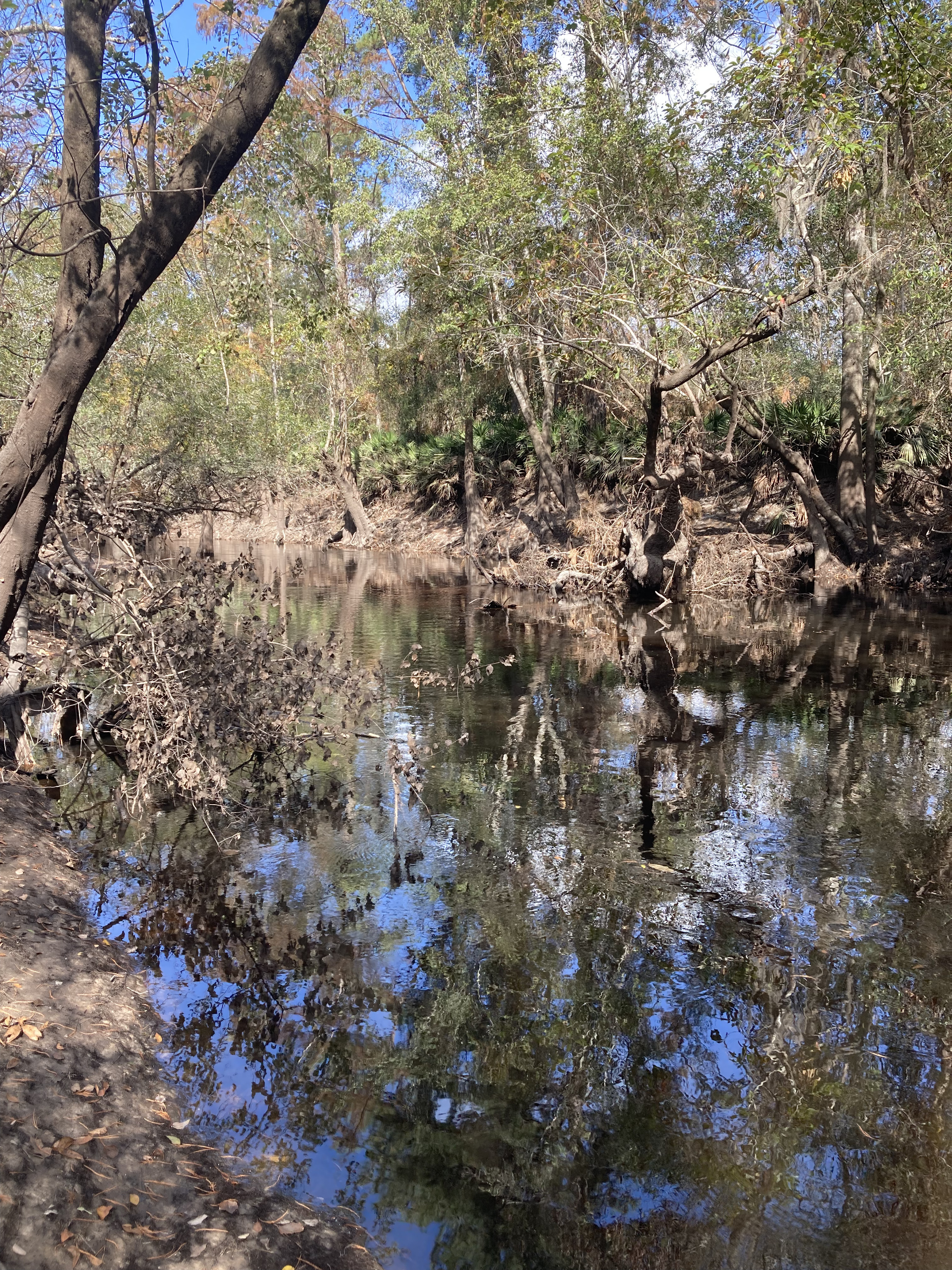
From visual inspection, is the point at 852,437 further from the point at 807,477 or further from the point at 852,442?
the point at 807,477

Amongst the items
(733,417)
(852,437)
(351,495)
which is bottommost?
(351,495)

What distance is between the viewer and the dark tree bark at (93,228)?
18.3ft

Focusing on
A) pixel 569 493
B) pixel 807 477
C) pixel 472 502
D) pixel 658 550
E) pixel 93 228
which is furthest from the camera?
pixel 472 502

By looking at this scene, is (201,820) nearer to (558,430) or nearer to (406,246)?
(406,246)

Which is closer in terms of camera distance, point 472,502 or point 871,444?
point 871,444

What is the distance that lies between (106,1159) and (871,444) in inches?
924

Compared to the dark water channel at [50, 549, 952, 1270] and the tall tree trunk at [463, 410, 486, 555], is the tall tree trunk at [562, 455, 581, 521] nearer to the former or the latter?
the tall tree trunk at [463, 410, 486, 555]

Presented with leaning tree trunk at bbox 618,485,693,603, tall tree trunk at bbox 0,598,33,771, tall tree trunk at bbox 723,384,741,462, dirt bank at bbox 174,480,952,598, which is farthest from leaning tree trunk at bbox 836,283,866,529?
tall tree trunk at bbox 0,598,33,771

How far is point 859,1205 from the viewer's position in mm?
3842

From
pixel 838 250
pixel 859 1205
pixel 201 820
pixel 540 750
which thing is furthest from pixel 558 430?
pixel 859 1205

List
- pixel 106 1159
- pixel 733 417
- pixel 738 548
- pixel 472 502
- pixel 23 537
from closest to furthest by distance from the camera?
pixel 106 1159, pixel 23 537, pixel 733 417, pixel 738 548, pixel 472 502

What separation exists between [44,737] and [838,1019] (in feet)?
28.3

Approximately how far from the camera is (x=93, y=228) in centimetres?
586

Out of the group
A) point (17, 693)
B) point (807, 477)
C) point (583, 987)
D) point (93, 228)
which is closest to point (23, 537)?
point (93, 228)
